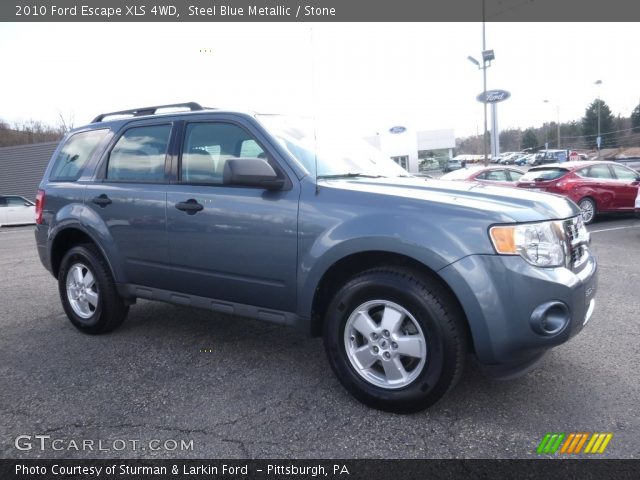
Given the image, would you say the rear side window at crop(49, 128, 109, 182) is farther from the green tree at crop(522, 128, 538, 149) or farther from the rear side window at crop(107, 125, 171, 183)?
the green tree at crop(522, 128, 538, 149)

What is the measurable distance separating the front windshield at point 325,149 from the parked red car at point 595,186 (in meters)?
8.42

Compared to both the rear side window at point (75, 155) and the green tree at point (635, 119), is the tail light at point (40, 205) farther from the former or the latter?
the green tree at point (635, 119)

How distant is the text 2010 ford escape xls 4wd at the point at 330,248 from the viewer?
2.64 m

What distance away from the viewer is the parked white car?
751 inches

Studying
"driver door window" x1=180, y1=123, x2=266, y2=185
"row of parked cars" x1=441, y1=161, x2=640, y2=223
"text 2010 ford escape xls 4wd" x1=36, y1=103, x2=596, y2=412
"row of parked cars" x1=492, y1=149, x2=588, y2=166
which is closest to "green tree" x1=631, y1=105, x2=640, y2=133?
"row of parked cars" x1=492, y1=149, x2=588, y2=166

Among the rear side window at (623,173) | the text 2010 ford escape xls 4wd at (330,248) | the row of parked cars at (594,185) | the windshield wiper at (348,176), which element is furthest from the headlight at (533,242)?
the rear side window at (623,173)

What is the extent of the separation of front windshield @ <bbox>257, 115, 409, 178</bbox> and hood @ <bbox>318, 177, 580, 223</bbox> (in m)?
0.22

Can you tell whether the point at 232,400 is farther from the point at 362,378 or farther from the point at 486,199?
the point at 486,199

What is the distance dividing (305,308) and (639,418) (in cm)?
198

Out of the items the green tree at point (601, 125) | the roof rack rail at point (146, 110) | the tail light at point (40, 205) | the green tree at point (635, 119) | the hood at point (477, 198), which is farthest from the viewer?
the green tree at point (601, 125)

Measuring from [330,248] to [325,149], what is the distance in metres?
1.00

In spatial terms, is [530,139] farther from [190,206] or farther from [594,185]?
[190,206]

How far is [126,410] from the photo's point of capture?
3043 mm
